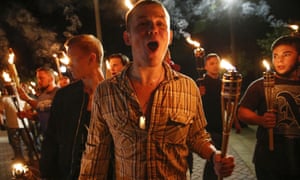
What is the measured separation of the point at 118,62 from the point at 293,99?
3.38m

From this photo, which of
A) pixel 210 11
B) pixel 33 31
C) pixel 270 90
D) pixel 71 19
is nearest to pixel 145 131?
pixel 270 90

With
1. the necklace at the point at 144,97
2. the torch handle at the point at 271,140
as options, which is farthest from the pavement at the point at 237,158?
the necklace at the point at 144,97

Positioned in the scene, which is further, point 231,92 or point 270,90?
point 270,90

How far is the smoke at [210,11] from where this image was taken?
58.7 ft

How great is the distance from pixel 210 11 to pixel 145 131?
1772 cm

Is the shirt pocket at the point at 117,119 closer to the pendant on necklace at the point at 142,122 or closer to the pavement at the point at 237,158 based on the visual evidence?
the pendant on necklace at the point at 142,122

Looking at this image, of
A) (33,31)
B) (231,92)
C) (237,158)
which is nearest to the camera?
(231,92)

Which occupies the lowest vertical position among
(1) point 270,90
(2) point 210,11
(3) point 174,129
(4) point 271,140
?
(4) point 271,140

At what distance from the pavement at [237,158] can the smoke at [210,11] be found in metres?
9.03

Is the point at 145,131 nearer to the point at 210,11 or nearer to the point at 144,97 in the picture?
the point at 144,97

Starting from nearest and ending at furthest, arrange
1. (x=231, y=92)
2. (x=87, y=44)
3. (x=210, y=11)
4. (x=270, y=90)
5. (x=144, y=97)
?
(x=231, y=92) < (x=144, y=97) < (x=87, y=44) < (x=270, y=90) < (x=210, y=11)

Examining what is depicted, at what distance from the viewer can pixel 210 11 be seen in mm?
19156

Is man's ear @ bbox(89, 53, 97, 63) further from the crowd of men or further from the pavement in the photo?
the pavement

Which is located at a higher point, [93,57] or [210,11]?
[210,11]
